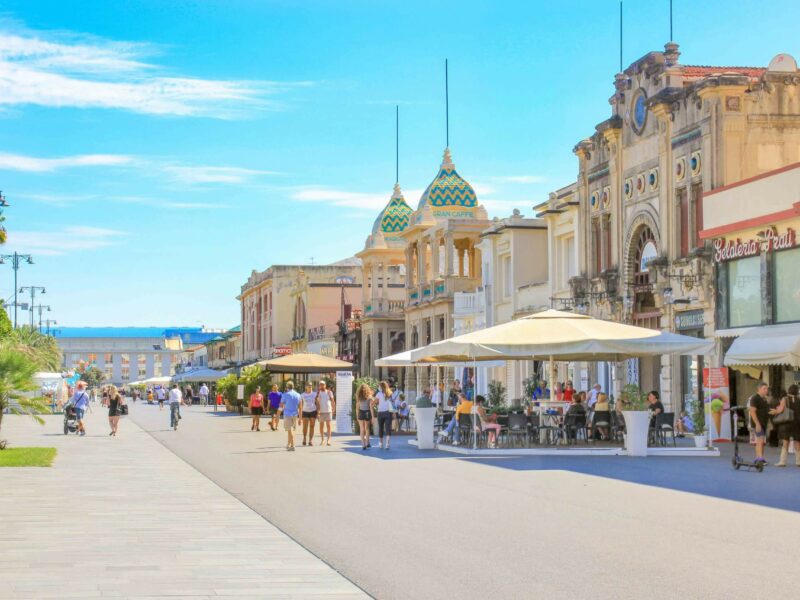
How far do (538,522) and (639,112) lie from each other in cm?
2541

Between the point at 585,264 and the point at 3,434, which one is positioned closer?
the point at 3,434

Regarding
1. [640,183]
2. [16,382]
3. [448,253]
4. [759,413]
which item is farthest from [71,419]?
[759,413]

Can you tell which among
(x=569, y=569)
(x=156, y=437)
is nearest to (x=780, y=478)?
(x=569, y=569)

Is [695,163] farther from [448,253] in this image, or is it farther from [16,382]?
[448,253]

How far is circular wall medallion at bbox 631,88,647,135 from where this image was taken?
36531 mm

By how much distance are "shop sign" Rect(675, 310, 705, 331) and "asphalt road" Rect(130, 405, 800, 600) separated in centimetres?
969

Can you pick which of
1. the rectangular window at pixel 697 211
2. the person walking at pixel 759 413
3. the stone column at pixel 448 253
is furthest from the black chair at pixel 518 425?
the stone column at pixel 448 253

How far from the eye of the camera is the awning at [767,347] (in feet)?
84.3

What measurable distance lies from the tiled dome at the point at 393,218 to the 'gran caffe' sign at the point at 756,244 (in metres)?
37.4

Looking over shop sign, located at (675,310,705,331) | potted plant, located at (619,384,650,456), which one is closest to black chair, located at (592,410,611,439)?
potted plant, located at (619,384,650,456)

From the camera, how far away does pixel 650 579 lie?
9.65 meters

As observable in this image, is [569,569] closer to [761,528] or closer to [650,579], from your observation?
[650,579]

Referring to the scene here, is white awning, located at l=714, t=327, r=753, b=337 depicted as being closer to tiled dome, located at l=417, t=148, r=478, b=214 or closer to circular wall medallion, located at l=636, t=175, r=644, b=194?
circular wall medallion, located at l=636, t=175, r=644, b=194

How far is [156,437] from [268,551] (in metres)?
25.6
